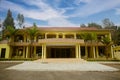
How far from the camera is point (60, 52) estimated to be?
117 ft

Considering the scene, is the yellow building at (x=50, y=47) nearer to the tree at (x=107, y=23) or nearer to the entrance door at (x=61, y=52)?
the entrance door at (x=61, y=52)

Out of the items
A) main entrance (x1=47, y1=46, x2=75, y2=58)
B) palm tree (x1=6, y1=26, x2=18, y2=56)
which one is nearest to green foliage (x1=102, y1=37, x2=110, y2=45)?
main entrance (x1=47, y1=46, x2=75, y2=58)

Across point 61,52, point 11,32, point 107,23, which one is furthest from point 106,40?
point 107,23

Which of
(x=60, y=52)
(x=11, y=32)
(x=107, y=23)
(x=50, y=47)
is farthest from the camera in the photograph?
(x=107, y=23)

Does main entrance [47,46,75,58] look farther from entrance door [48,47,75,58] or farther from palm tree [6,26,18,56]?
palm tree [6,26,18,56]

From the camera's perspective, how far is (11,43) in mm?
Result: 34594

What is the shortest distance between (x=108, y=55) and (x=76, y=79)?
27.0m

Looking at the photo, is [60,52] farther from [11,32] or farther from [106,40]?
[11,32]

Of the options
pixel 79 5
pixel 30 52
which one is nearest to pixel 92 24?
pixel 30 52

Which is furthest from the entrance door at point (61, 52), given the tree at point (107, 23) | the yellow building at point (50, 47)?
the tree at point (107, 23)

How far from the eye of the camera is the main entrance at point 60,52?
35.7 m

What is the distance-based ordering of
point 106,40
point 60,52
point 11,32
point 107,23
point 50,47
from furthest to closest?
point 107,23 < point 60,52 < point 50,47 < point 11,32 < point 106,40

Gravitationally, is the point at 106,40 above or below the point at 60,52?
above

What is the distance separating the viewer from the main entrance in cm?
3572
